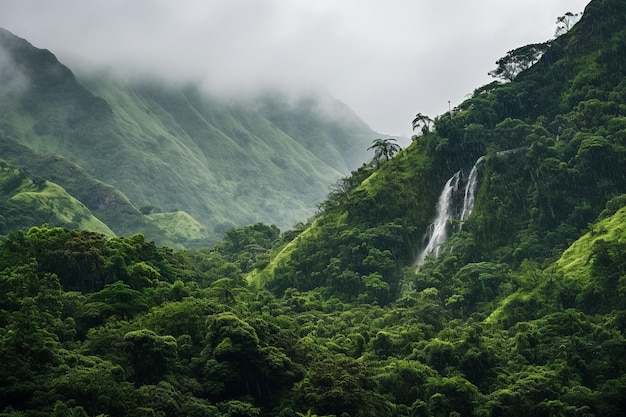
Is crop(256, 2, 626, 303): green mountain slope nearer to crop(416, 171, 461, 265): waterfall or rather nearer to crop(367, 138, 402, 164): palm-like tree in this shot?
crop(416, 171, 461, 265): waterfall

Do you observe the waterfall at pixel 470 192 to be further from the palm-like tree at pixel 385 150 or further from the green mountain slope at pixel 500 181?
the palm-like tree at pixel 385 150

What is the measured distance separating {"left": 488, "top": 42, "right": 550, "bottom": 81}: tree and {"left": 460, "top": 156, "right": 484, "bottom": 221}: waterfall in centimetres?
2406

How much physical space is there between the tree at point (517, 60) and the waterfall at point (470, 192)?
2406 cm

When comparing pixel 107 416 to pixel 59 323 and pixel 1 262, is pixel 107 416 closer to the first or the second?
pixel 59 323

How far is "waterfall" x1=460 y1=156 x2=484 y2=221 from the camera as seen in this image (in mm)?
98750

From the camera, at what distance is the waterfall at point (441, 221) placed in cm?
9775

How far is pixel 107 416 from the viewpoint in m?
41.0

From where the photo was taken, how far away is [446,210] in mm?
101438

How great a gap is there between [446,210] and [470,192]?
4.04m

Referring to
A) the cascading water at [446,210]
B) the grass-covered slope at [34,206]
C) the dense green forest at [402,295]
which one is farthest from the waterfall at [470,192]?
the grass-covered slope at [34,206]

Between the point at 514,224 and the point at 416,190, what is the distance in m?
17.6

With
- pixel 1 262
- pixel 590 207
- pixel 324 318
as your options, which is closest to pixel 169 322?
pixel 1 262

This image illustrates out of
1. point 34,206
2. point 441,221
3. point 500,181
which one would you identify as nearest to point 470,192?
point 441,221

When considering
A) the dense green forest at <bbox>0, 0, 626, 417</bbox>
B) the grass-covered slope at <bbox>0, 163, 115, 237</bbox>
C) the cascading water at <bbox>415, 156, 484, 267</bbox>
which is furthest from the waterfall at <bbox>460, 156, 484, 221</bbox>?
the grass-covered slope at <bbox>0, 163, 115, 237</bbox>
